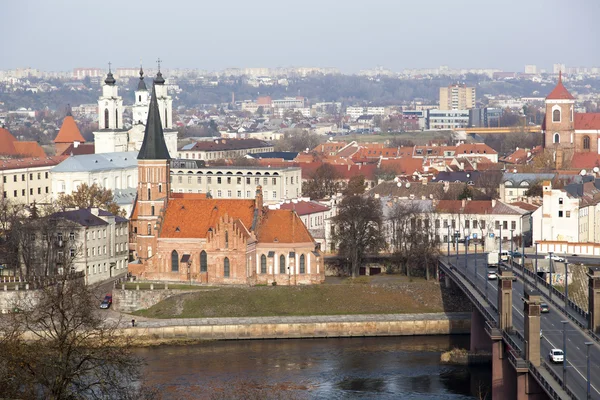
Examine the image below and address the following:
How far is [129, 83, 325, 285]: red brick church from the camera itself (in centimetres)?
6425

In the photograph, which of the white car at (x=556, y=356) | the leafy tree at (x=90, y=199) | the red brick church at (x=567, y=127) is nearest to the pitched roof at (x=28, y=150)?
the leafy tree at (x=90, y=199)

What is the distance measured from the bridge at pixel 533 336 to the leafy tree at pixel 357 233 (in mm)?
9381

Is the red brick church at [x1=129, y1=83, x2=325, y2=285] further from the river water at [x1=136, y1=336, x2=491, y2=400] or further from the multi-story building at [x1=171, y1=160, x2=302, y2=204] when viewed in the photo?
the multi-story building at [x1=171, y1=160, x2=302, y2=204]

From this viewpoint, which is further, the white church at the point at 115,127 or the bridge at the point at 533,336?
the white church at the point at 115,127

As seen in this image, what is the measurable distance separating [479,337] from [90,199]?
32732 millimetres

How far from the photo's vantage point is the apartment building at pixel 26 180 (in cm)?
9681

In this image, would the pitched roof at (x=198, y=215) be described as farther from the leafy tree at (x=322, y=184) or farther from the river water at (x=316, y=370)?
the leafy tree at (x=322, y=184)

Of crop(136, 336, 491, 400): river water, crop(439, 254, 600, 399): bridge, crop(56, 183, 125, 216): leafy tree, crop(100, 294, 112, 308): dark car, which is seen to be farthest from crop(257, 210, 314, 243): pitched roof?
crop(56, 183, 125, 216): leafy tree

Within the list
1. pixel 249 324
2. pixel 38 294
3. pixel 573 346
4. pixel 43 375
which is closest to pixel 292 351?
pixel 249 324

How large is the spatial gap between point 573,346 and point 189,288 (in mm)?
23676

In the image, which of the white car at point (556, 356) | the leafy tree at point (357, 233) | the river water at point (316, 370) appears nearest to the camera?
the white car at point (556, 356)

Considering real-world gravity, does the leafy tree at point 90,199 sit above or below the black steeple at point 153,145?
below

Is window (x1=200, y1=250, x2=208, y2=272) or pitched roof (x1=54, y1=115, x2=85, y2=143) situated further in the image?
pitched roof (x1=54, y1=115, x2=85, y2=143)

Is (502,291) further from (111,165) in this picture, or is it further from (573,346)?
(111,165)
